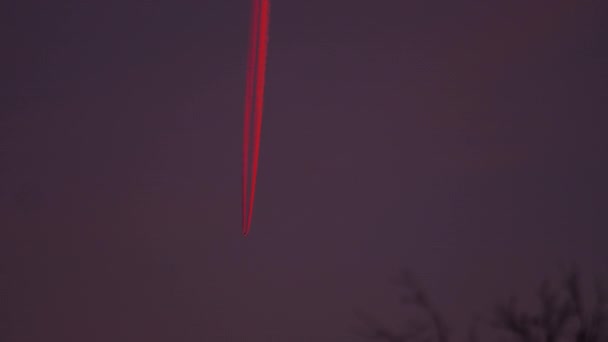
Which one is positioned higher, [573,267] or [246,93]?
[246,93]

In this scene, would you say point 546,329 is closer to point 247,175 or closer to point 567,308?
point 567,308

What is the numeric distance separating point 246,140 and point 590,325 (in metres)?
2.74

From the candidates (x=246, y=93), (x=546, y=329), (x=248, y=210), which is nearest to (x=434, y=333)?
(x=546, y=329)

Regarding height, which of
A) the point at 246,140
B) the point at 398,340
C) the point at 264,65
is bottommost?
the point at 398,340

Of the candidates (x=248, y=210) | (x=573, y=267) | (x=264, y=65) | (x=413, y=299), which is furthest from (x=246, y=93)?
(x=573, y=267)

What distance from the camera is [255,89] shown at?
8656mm

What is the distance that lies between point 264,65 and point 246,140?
0.55 m

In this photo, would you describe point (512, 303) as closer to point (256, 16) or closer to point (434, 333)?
point (434, 333)

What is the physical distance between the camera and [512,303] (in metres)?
8.48

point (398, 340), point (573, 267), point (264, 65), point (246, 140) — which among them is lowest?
point (398, 340)

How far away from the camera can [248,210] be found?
28.2 feet

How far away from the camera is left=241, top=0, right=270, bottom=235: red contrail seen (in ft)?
28.2

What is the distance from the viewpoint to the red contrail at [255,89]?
8.59 metres

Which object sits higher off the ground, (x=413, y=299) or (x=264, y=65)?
(x=264, y=65)
